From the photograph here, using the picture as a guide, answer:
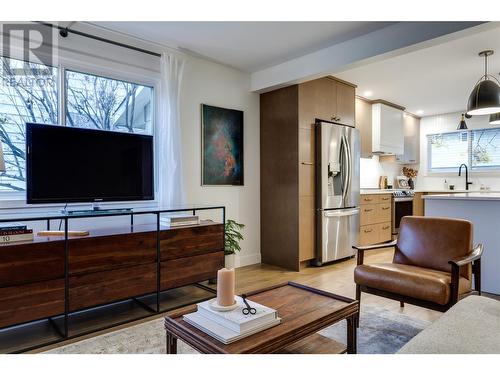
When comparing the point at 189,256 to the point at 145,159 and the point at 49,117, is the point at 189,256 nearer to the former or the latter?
the point at 145,159

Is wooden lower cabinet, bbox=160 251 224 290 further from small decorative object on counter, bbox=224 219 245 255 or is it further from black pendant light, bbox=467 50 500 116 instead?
black pendant light, bbox=467 50 500 116

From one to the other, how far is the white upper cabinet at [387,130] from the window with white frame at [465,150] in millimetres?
1217

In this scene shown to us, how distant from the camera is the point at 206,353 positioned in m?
1.26

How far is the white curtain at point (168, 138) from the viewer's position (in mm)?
3293

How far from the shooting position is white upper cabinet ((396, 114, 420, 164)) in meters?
6.55

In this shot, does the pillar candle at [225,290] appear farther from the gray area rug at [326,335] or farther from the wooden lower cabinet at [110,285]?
the wooden lower cabinet at [110,285]

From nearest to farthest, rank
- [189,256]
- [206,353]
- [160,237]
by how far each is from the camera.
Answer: [206,353], [160,237], [189,256]

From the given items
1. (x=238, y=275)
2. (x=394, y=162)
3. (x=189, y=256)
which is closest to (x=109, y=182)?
(x=189, y=256)

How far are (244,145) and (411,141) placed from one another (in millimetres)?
4182

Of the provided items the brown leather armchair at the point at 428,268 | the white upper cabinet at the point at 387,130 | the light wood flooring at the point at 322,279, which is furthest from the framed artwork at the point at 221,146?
the white upper cabinet at the point at 387,130

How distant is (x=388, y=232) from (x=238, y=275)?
3052 millimetres

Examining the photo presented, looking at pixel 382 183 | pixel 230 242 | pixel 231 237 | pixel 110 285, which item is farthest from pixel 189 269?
pixel 382 183

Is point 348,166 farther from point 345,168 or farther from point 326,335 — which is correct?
point 326,335

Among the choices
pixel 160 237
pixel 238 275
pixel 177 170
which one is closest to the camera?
pixel 160 237
